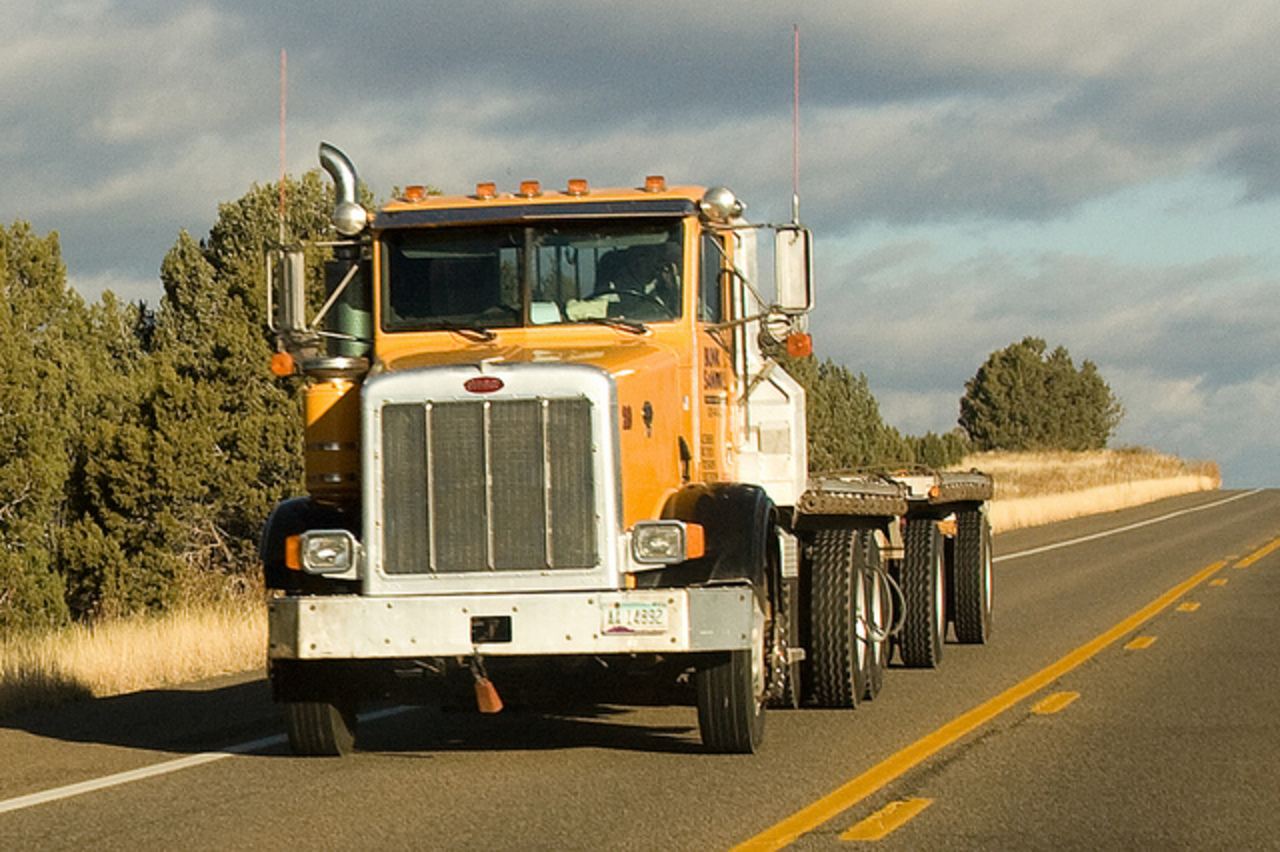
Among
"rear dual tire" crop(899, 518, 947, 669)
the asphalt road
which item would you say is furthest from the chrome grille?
"rear dual tire" crop(899, 518, 947, 669)

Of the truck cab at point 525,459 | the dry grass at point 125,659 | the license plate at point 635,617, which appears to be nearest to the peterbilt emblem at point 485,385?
the truck cab at point 525,459

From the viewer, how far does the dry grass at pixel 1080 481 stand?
47188mm

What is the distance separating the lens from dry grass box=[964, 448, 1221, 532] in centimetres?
4719

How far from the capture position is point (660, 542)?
936 centimetres

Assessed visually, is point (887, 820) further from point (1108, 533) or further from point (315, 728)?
point (1108, 533)

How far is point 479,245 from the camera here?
35.4ft

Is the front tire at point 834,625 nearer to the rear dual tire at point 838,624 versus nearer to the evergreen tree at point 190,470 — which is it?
Answer: the rear dual tire at point 838,624

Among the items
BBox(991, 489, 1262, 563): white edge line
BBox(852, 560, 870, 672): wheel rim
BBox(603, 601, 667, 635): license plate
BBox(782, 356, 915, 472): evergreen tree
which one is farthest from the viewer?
BBox(782, 356, 915, 472): evergreen tree

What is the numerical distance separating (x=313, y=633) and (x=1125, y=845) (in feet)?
12.8

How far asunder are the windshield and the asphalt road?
232 centimetres

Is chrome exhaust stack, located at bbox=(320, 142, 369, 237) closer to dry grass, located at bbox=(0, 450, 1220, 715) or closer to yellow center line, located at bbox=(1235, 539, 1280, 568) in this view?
dry grass, located at bbox=(0, 450, 1220, 715)

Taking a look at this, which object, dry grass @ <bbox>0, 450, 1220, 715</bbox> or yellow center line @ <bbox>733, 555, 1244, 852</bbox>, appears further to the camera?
dry grass @ <bbox>0, 450, 1220, 715</bbox>

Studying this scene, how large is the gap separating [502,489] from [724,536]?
3.67 ft

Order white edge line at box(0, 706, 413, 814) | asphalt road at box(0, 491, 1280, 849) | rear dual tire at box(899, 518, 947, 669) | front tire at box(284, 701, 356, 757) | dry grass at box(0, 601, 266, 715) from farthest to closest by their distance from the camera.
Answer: rear dual tire at box(899, 518, 947, 669) → dry grass at box(0, 601, 266, 715) → front tire at box(284, 701, 356, 757) → white edge line at box(0, 706, 413, 814) → asphalt road at box(0, 491, 1280, 849)
